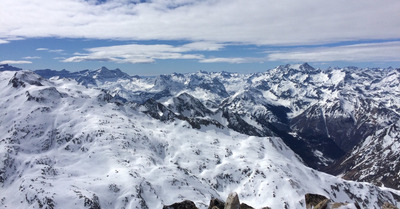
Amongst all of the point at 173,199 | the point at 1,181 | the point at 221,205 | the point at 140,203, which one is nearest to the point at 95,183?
the point at 140,203

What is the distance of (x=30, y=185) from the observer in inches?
6796

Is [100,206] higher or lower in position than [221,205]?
lower

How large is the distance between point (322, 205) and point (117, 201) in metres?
162

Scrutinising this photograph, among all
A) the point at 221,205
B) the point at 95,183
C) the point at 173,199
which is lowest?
the point at 173,199

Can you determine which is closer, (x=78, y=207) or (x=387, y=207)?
(x=387, y=207)

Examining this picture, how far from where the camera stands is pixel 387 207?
3253cm

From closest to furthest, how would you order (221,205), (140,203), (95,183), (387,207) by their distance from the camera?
(387,207), (221,205), (140,203), (95,183)

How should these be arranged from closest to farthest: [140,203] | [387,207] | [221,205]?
[387,207], [221,205], [140,203]

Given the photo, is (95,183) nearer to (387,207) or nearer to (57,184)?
(57,184)

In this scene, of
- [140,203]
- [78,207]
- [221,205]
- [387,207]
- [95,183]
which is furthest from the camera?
[95,183]

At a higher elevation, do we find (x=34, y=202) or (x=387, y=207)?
(x=387, y=207)

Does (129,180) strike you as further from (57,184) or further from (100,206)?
(57,184)

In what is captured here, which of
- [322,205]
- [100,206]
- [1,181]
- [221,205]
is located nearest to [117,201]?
[100,206]

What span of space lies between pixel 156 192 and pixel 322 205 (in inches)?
6721
